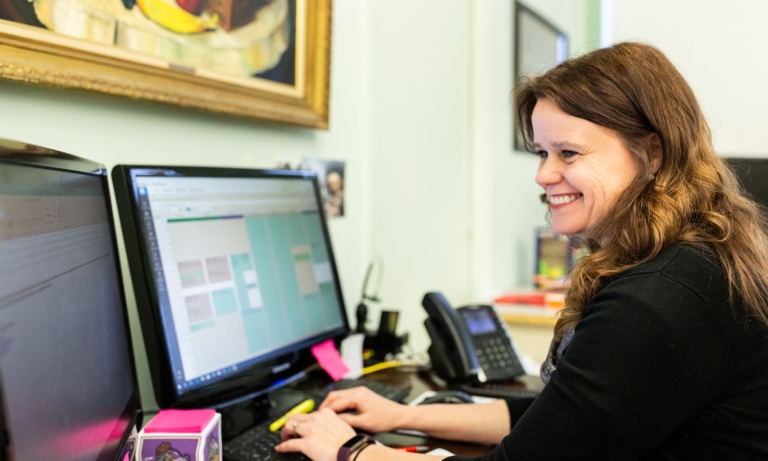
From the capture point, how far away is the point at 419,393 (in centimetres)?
118

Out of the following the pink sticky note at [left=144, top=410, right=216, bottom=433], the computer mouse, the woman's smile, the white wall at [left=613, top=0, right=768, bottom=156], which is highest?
the white wall at [left=613, top=0, right=768, bottom=156]

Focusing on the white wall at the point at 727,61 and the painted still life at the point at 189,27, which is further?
the white wall at the point at 727,61

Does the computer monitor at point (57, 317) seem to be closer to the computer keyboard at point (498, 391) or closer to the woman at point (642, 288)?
the woman at point (642, 288)

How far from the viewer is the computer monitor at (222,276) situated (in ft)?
2.72

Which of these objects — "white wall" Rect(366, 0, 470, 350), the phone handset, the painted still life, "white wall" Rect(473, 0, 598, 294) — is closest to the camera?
the painted still life

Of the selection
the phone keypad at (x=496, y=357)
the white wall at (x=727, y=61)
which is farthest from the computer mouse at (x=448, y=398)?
the white wall at (x=727, y=61)

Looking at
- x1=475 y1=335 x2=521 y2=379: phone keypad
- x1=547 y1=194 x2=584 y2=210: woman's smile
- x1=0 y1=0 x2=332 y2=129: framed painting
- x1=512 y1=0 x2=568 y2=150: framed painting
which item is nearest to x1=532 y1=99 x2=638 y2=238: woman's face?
x1=547 y1=194 x2=584 y2=210: woman's smile

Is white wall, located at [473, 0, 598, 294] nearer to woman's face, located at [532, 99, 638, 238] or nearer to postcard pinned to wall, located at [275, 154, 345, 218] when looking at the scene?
postcard pinned to wall, located at [275, 154, 345, 218]

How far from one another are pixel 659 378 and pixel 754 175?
2.87 ft

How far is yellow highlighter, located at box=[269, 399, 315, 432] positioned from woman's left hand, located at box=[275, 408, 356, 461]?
34 millimetres

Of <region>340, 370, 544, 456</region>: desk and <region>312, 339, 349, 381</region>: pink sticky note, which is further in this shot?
<region>312, 339, 349, 381</region>: pink sticky note

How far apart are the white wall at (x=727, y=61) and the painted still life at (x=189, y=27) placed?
126 cm

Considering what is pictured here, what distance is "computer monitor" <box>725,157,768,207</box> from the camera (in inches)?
49.3

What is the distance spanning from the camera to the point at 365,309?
1414 mm
